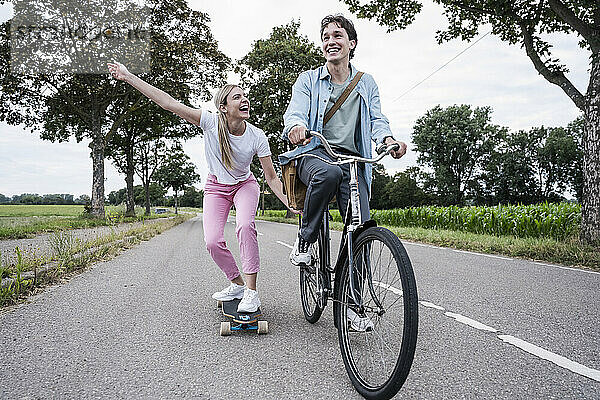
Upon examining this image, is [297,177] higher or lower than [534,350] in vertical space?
higher

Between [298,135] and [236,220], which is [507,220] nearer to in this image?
[236,220]

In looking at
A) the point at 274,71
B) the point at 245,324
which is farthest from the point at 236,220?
the point at 274,71

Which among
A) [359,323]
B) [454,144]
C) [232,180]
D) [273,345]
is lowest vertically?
[273,345]

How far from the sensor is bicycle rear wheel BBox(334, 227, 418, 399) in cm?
195

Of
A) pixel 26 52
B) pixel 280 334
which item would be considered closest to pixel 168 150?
pixel 26 52

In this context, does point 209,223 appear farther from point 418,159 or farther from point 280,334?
point 418,159

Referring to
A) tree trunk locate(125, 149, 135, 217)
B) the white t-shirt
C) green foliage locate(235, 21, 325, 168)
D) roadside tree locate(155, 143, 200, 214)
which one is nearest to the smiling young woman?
the white t-shirt

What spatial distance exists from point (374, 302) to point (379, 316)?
0.09 m

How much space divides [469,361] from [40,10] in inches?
782

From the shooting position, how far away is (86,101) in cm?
2039

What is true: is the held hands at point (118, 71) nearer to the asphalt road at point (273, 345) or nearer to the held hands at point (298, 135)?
the held hands at point (298, 135)

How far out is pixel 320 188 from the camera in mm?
2863

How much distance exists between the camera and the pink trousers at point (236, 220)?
358 centimetres

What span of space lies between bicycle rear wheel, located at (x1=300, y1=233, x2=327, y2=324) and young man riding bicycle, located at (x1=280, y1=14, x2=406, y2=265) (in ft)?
0.34
